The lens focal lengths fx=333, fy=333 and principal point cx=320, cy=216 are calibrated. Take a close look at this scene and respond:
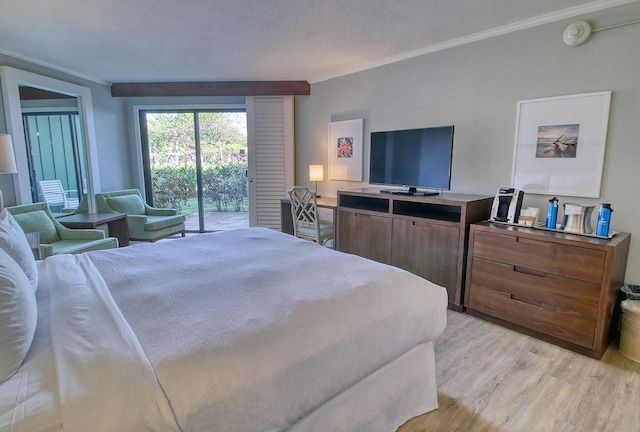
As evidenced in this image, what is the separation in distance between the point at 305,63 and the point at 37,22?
2.50 meters

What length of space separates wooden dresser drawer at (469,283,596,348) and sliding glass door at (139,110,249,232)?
12.8 ft

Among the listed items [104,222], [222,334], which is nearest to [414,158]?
[222,334]

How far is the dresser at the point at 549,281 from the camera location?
214 centimetres

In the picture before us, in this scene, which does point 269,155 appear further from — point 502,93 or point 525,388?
point 525,388

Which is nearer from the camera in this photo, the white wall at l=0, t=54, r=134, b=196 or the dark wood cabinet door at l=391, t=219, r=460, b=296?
the dark wood cabinet door at l=391, t=219, r=460, b=296

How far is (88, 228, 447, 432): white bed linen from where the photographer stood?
99cm

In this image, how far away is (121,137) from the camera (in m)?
5.24

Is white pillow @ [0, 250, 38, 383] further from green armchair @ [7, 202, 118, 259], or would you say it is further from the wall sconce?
the wall sconce

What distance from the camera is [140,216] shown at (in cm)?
443

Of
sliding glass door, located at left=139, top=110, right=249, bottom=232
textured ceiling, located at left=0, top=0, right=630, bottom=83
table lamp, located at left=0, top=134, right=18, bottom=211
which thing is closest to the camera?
textured ceiling, located at left=0, top=0, right=630, bottom=83

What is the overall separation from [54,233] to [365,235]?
3200mm

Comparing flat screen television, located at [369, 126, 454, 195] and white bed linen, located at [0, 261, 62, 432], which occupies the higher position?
flat screen television, located at [369, 126, 454, 195]

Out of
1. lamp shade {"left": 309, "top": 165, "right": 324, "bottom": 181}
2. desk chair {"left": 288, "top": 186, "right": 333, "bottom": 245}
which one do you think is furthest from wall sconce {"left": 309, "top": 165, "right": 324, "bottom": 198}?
desk chair {"left": 288, "top": 186, "right": 333, "bottom": 245}

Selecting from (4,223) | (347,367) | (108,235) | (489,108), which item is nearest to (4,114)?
(108,235)
